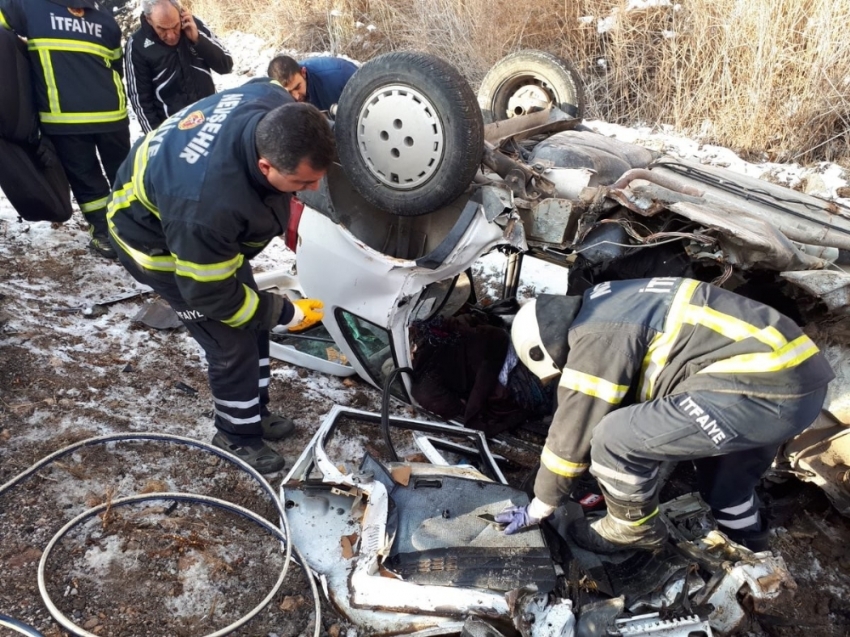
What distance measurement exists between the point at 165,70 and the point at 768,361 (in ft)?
15.1

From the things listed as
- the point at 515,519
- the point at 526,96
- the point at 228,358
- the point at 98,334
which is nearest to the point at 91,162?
the point at 98,334

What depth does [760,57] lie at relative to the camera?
5.98 meters

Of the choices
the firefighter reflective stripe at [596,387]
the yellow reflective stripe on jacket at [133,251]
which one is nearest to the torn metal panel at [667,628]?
the firefighter reflective stripe at [596,387]

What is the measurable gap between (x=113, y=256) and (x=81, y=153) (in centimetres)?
82

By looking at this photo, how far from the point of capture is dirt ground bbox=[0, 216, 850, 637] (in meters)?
2.27

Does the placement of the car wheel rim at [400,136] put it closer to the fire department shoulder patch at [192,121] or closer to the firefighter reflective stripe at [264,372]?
the fire department shoulder patch at [192,121]

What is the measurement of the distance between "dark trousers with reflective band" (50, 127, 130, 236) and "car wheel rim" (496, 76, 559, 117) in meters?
2.78

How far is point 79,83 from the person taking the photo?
3.86 meters

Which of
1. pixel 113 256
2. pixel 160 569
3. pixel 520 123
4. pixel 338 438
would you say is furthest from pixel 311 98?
pixel 160 569

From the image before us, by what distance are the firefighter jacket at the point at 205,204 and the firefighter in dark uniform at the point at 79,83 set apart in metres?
1.79

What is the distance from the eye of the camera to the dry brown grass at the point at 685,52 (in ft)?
19.2

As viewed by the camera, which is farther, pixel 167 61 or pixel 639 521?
pixel 167 61

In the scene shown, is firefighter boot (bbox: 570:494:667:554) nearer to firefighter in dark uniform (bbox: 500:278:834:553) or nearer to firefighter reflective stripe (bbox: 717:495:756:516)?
firefighter in dark uniform (bbox: 500:278:834:553)

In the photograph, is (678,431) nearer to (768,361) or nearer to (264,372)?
(768,361)
